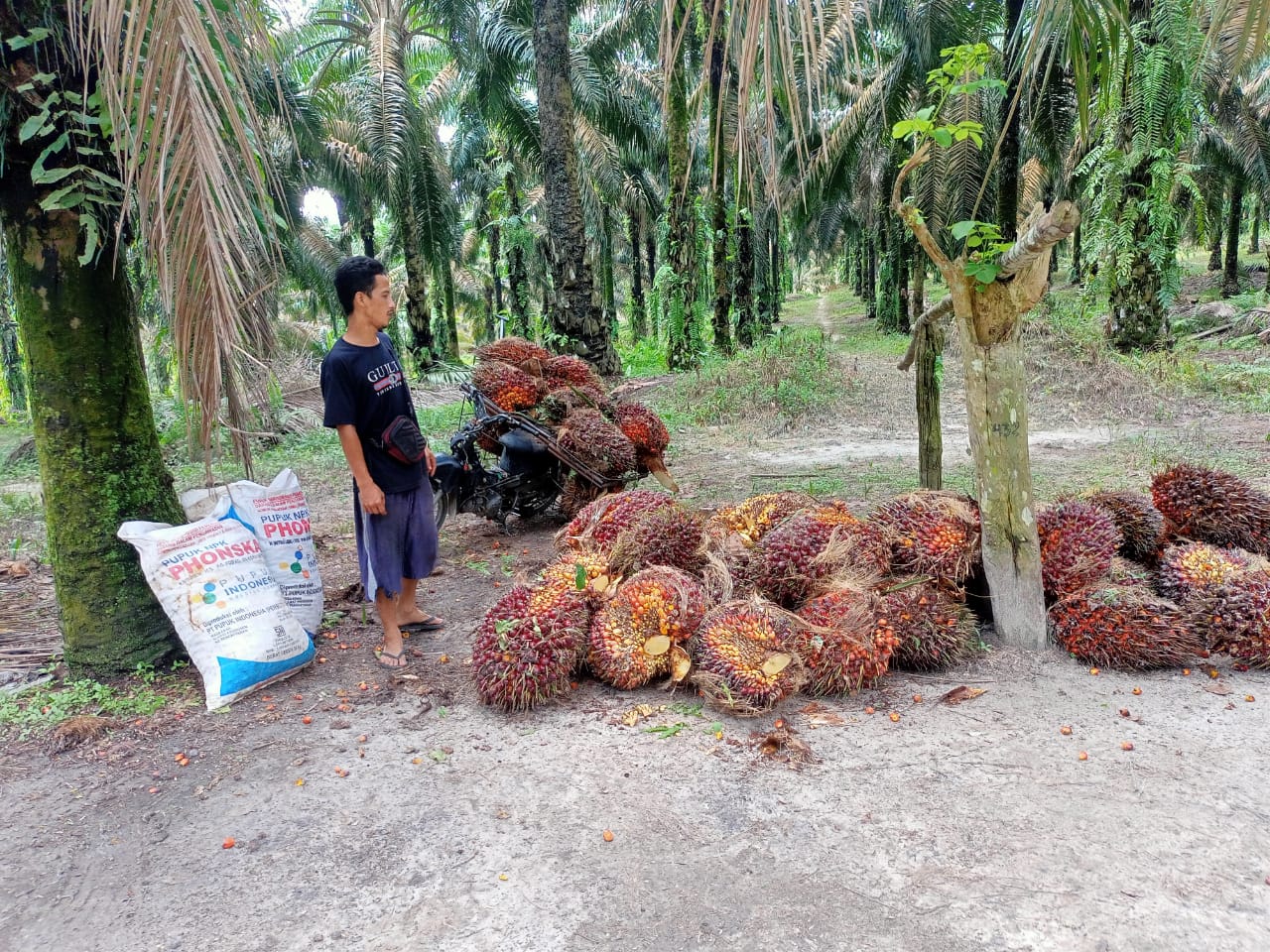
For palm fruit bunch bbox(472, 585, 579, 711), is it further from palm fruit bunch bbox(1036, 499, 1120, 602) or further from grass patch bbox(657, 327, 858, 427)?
grass patch bbox(657, 327, 858, 427)

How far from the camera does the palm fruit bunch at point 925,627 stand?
3.06 meters

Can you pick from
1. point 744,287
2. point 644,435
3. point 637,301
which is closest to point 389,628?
point 644,435

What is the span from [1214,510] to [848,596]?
1917mm

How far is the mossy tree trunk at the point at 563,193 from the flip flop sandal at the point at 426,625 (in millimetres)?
6061

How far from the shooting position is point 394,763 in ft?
8.75

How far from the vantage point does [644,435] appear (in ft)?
17.8

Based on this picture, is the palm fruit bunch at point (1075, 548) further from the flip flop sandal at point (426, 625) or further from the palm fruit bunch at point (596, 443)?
the flip flop sandal at point (426, 625)

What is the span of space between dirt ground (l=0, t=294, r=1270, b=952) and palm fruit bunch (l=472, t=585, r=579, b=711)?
0.09 meters

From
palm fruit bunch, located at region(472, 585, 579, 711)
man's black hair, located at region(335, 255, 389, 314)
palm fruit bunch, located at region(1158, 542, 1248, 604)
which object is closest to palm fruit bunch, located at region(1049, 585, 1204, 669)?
palm fruit bunch, located at region(1158, 542, 1248, 604)

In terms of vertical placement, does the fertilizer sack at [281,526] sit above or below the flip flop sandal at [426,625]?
above

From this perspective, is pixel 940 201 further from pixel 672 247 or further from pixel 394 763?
pixel 394 763

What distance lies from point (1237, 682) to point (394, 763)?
3.12 meters

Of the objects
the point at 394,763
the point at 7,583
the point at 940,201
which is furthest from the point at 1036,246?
the point at 940,201

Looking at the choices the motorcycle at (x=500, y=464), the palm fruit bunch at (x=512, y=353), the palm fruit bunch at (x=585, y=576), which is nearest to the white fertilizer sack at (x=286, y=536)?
the palm fruit bunch at (x=585, y=576)
